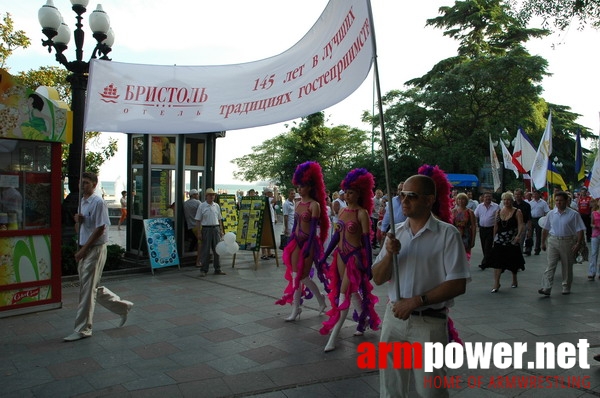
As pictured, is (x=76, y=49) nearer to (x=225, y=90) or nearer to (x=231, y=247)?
(x=231, y=247)

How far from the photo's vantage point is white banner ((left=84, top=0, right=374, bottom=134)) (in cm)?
391

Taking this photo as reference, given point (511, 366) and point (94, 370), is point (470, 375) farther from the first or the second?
point (94, 370)

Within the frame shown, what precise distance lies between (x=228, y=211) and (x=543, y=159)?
9525 mm

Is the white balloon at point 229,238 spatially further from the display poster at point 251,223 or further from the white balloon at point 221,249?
the display poster at point 251,223

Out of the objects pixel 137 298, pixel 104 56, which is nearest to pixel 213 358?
pixel 137 298

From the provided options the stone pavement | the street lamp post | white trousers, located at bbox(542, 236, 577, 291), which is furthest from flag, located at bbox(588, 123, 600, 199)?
the street lamp post

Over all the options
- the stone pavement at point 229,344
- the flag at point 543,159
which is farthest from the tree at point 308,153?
the stone pavement at point 229,344

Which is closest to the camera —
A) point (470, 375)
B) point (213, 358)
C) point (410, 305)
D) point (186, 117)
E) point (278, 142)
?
Result: point (410, 305)

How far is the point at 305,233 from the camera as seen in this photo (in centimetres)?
607

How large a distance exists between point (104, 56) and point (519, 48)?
29.1 meters

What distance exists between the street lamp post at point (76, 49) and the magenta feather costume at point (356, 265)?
6.86 metres

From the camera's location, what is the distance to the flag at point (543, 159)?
541 inches

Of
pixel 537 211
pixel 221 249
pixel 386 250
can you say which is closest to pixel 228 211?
pixel 221 249

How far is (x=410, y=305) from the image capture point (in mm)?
2621
